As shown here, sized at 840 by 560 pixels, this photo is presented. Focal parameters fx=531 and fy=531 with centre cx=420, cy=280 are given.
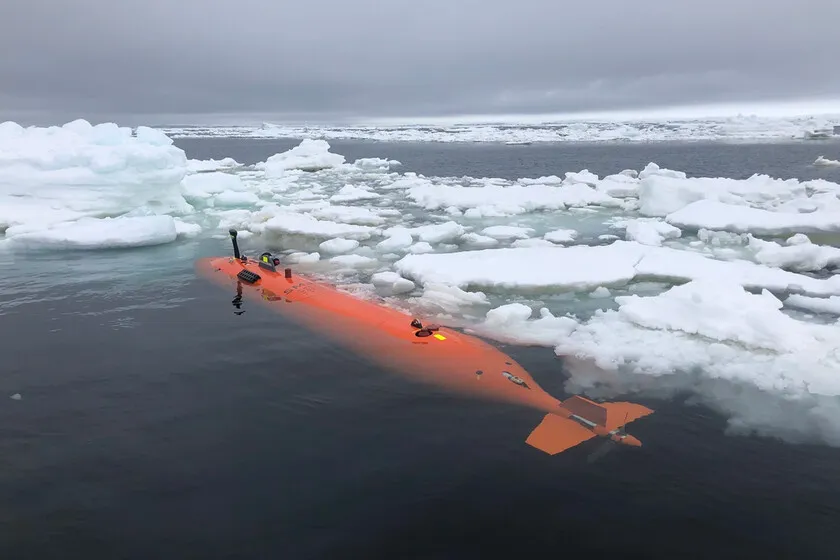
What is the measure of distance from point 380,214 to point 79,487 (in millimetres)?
17393

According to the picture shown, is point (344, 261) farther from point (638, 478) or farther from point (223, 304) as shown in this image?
point (638, 478)

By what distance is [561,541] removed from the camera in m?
5.73

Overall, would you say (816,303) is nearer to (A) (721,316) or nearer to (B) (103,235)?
(A) (721,316)

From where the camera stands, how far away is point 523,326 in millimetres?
10922

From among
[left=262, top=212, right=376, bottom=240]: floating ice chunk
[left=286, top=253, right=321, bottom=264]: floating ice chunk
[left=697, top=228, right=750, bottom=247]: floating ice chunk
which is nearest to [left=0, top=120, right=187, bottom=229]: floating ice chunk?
[left=262, top=212, right=376, bottom=240]: floating ice chunk

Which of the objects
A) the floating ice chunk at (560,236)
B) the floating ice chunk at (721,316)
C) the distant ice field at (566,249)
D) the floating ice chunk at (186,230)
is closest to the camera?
the distant ice field at (566,249)

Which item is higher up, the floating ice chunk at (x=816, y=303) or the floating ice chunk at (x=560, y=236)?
the floating ice chunk at (x=560, y=236)

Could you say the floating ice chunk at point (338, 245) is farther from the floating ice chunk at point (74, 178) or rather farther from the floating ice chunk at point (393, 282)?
the floating ice chunk at point (74, 178)

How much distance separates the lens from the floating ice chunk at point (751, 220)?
18.3 m

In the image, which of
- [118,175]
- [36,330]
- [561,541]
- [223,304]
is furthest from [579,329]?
[118,175]

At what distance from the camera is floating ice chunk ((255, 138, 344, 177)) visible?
43.7m

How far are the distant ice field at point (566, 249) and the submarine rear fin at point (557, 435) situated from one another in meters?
1.16

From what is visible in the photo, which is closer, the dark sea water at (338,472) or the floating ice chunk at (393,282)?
the dark sea water at (338,472)

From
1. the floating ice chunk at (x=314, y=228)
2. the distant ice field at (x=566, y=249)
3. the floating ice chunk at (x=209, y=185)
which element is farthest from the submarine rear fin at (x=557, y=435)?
the floating ice chunk at (x=209, y=185)
